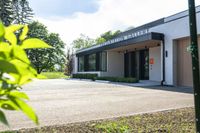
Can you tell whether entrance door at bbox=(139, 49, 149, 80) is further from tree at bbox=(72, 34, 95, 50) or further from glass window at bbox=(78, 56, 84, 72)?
tree at bbox=(72, 34, 95, 50)

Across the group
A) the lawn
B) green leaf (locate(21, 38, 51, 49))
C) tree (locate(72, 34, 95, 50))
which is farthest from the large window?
green leaf (locate(21, 38, 51, 49))

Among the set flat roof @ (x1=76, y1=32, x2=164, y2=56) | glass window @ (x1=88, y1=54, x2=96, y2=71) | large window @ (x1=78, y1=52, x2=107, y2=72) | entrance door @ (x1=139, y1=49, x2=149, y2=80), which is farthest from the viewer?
glass window @ (x1=88, y1=54, x2=96, y2=71)

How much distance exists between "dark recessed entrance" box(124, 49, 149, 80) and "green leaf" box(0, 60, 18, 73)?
Result: 1948cm

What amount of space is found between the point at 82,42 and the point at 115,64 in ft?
89.1

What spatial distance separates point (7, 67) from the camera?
0.77 m

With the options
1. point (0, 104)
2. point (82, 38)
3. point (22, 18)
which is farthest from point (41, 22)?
point (0, 104)

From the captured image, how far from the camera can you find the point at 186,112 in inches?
230

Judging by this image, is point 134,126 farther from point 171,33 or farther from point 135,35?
point 135,35

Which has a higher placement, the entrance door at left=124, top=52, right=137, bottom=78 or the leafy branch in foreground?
the entrance door at left=124, top=52, right=137, bottom=78

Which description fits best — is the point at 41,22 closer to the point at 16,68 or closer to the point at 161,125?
the point at 161,125

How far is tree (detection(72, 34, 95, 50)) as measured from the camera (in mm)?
48875

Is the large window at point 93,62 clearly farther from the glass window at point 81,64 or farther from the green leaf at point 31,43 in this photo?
the green leaf at point 31,43

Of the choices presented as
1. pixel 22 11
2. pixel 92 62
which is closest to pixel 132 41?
pixel 92 62

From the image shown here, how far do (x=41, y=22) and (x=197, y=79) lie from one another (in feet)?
163
